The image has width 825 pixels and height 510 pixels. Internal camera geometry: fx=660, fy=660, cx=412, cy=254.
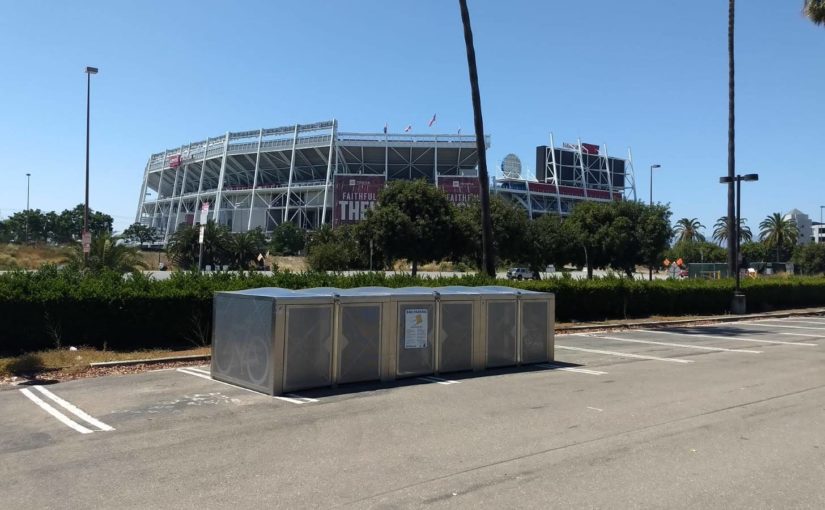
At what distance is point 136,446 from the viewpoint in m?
6.95

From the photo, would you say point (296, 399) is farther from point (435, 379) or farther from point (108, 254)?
point (108, 254)

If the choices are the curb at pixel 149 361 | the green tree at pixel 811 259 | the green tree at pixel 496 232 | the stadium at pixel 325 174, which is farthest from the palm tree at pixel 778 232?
the curb at pixel 149 361

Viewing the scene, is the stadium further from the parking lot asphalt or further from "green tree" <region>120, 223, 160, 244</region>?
the parking lot asphalt

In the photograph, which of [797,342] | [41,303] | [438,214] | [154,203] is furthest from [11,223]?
[797,342]

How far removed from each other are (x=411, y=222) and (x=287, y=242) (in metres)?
58.3

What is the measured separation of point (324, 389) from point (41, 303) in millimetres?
6877

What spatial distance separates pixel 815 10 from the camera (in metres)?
31.1

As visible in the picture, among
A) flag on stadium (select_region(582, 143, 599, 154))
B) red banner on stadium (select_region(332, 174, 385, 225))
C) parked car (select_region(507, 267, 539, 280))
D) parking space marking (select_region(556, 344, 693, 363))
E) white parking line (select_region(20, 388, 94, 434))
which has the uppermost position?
flag on stadium (select_region(582, 143, 599, 154))

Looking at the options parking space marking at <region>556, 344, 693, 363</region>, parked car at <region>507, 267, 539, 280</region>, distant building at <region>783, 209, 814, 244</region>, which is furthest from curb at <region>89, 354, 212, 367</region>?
distant building at <region>783, 209, 814, 244</region>

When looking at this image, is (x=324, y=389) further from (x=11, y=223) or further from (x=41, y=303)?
(x=11, y=223)

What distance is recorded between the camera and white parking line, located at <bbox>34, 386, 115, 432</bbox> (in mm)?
7848

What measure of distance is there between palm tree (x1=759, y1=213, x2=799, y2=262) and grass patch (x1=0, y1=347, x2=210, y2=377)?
10364 cm

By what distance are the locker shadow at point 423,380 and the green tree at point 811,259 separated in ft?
318

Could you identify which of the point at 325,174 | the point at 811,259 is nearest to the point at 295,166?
the point at 325,174
